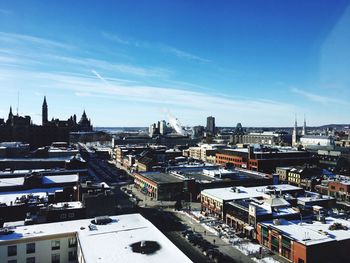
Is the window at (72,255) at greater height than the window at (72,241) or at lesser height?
lesser

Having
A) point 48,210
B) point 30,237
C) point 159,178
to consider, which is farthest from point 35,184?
point 30,237

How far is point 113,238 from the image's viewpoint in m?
42.1

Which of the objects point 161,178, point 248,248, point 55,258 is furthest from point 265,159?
point 55,258

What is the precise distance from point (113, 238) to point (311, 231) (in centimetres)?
3160

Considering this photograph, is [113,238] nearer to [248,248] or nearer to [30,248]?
[30,248]

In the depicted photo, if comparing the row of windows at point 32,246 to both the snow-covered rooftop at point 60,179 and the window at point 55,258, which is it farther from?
the snow-covered rooftop at point 60,179

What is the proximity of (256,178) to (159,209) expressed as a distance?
118 ft

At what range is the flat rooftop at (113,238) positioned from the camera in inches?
1422

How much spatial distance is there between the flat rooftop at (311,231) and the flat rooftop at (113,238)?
2089 cm

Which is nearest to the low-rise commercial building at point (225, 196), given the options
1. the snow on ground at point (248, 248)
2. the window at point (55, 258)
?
the snow on ground at point (248, 248)

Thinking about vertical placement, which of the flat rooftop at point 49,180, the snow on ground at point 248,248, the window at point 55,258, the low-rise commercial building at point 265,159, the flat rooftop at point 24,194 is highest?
the low-rise commercial building at point 265,159

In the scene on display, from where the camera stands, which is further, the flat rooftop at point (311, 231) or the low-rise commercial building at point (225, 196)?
the low-rise commercial building at point (225, 196)

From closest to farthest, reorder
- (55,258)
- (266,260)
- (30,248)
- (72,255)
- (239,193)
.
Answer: (30,248) < (55,258) < (72,255) < (266,260) < (239,193)

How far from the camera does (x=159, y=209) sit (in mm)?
78875
